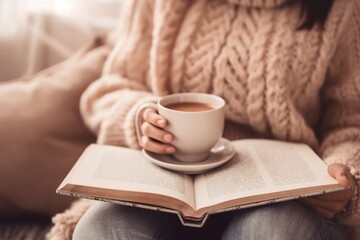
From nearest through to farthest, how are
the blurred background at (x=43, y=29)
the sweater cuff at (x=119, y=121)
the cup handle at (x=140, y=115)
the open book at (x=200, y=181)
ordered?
the open book at (x=200, y=181)
the cup handle at (x=140, y=115)
the sweater cuff at (x=119, y=121)
the blurred background at (x=43, y=29)

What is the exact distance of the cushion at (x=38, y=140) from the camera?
0.89 m

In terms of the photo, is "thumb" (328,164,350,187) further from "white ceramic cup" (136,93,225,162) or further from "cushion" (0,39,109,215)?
"cushion" (0,39,109,215)

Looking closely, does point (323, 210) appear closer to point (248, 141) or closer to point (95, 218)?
point (248, 141)

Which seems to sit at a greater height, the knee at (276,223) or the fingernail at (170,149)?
the fingernail at (170,149)

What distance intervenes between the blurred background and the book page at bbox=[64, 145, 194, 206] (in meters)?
→ 0.48

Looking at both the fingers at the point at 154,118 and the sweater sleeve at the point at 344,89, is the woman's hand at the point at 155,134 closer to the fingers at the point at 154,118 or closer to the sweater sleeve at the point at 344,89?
the fingers at the point at 154,118

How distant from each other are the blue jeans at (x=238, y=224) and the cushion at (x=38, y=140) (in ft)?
0.78

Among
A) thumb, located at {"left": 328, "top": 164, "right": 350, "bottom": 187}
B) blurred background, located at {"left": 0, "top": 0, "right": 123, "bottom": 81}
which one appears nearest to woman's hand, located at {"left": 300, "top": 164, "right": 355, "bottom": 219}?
thumb, located at {"left": 328, "top": 164, "right": 350, "bottom": 187}

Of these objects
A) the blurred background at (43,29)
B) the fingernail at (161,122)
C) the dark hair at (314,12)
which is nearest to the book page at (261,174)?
the fingernail at (161,122)

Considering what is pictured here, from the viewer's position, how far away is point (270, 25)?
0.85 meters

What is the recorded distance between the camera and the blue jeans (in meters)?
0.62

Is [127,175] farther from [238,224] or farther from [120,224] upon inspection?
[238,224]

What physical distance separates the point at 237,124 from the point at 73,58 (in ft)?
1.42

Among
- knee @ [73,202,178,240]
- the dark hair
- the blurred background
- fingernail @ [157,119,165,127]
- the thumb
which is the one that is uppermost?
the dark hair
